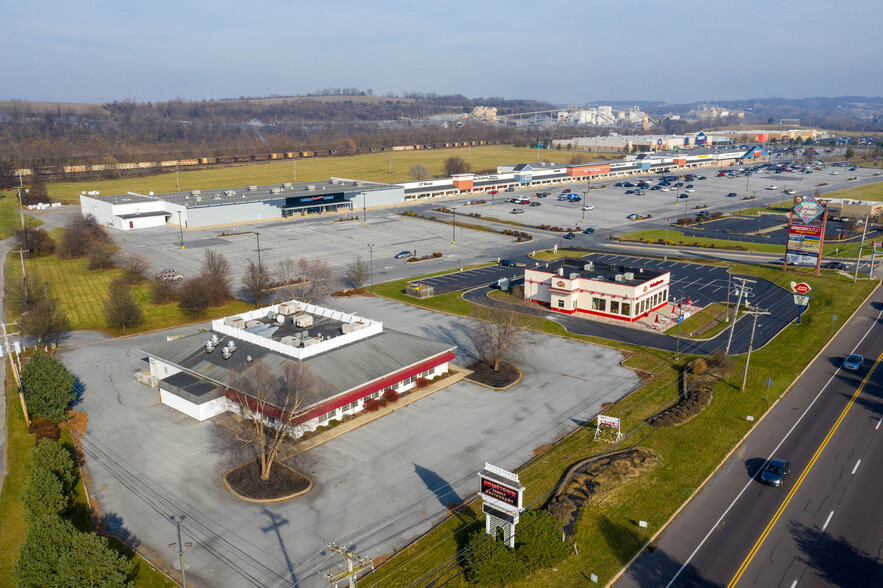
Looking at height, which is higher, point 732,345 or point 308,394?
point 308,394

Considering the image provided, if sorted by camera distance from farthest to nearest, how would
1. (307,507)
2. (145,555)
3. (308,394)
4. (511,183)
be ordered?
(511,183)
(308,394)
(307,507)
(145,555)

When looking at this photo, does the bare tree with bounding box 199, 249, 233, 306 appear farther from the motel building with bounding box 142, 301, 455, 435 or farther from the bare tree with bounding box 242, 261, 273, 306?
the motel building with bounding box 142, 301, 455, 435

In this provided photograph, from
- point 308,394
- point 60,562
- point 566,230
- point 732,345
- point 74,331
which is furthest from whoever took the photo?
point 566,230

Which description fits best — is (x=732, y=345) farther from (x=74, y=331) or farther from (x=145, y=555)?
(x=74, y=331)

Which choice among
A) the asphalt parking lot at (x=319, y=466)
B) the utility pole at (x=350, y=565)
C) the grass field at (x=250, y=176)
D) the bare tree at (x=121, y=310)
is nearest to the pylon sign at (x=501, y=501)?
the asphalt parking lot at (x=319, y=466)

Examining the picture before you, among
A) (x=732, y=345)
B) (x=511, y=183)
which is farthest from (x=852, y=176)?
(x=732, y=345)

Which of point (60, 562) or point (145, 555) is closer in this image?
point (60, 562)

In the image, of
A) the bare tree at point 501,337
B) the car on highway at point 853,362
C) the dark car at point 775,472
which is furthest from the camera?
the bare tree at point 501,337

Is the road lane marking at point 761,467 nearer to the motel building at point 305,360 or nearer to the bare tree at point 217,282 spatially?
the motel building at point 305,360
